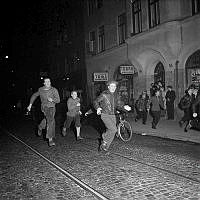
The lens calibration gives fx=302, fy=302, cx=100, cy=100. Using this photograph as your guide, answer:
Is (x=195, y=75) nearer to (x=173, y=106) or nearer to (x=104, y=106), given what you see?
(x=173, y=106)

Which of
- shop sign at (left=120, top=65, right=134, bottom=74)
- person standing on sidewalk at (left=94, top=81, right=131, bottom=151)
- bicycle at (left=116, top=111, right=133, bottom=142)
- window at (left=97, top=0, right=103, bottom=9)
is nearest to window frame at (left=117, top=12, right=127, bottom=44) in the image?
shop sign at (left=120, top=65, right=134, bottom=74)

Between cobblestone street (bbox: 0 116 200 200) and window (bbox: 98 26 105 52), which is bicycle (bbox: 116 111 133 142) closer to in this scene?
cobblestone street (bbox: 0 116 200 200)

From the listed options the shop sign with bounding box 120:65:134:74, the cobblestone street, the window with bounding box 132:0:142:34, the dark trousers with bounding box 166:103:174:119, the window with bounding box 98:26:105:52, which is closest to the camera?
the cobblestone street

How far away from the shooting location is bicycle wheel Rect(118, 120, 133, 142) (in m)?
9.93

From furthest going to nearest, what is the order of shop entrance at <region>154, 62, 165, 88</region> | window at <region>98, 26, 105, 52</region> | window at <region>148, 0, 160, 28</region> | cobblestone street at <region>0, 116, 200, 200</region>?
window at <region>98, 26, 105, 52</region>, shop entrance at <region>154, 62, 165, 88</region>, window at <region>148, 0, 160, 28</region>, cobblestone street at <region>0, 116, 200, 200</region>

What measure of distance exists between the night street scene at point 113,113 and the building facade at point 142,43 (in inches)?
2.2

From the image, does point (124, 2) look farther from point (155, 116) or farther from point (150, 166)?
point (150, 166)

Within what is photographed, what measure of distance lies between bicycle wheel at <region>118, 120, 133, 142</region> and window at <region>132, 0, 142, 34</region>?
10.5 metres

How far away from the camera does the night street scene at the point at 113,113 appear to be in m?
5.30

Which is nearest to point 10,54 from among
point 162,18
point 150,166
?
point 162,18

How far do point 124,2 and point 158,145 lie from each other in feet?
47.7

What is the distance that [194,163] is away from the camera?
641 centimetres

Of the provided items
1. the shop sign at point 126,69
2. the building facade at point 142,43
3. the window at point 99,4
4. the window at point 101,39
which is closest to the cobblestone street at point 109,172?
the building facade at point 142,43

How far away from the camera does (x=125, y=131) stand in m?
10.0
